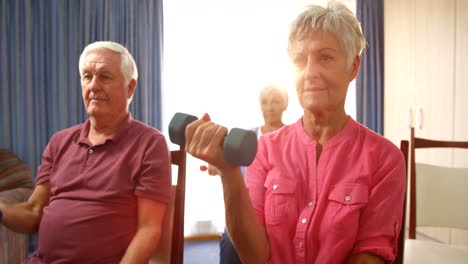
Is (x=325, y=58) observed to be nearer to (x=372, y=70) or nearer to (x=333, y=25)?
(x=333, y=25)

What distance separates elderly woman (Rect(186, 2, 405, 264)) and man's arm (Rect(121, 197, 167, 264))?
1.39 feet

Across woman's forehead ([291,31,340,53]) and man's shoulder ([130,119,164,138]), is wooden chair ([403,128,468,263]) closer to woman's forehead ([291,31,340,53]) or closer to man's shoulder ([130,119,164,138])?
woman's forehead ([291,31,340,53])

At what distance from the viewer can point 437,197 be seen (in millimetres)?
1681

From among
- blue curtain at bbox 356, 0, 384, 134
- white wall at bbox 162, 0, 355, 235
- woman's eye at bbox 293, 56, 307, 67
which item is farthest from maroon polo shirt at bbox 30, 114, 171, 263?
blue curtain at bbox 356, 0, 384, 134

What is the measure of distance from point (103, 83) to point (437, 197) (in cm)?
150

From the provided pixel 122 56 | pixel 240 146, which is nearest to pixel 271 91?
pixel 122 56

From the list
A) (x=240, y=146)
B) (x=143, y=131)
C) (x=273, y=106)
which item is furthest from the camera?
(x=273, y=106)

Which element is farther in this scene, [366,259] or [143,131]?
[143,131]

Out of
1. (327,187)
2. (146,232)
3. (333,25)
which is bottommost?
(146,232)

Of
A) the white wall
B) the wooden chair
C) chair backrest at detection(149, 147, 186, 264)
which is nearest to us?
chair backrest at detection(149, 147, 186, 264)

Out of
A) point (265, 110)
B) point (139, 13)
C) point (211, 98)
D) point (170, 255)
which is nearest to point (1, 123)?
point (139, 13)

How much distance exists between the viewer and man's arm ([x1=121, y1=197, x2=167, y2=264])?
124 centimetres

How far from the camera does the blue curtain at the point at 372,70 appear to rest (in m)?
3.73

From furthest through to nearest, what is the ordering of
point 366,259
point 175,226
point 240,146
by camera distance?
point 175,226, point 366,259, point 240,146
